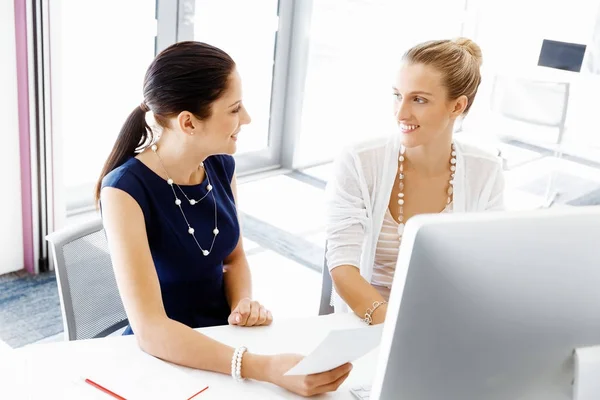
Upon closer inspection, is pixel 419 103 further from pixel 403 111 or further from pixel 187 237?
pixel 187 237

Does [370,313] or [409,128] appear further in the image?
[409,128]

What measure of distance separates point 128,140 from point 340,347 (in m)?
0.80

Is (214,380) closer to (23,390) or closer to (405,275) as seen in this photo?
(23,390)

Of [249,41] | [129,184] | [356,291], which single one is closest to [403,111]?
[356,291]

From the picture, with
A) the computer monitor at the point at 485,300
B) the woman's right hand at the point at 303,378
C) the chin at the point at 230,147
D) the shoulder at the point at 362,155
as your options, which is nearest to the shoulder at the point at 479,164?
the shoulder at the point at 362,155

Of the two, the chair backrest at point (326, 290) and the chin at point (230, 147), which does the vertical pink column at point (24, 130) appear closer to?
the chin at point (230, 147)

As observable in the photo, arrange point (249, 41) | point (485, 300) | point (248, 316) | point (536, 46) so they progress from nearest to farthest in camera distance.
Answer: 1. point (485, 300)
2. point (248, 316)
3. point (249, 41)
4. point (536, 46)

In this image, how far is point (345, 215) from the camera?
1.70 meters

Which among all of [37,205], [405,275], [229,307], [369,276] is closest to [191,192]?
[229,307]

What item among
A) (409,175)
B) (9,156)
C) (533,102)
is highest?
(409,175)

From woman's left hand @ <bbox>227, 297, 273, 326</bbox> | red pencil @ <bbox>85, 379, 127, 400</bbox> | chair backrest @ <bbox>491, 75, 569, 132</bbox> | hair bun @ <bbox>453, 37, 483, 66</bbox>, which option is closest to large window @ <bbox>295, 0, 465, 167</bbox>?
chair backrest @ <bbox>491, 75, 569, 132</bbox>

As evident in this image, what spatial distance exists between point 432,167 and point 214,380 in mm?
862

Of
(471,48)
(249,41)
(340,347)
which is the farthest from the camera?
(249,41)

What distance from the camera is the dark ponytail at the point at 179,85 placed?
149cm
